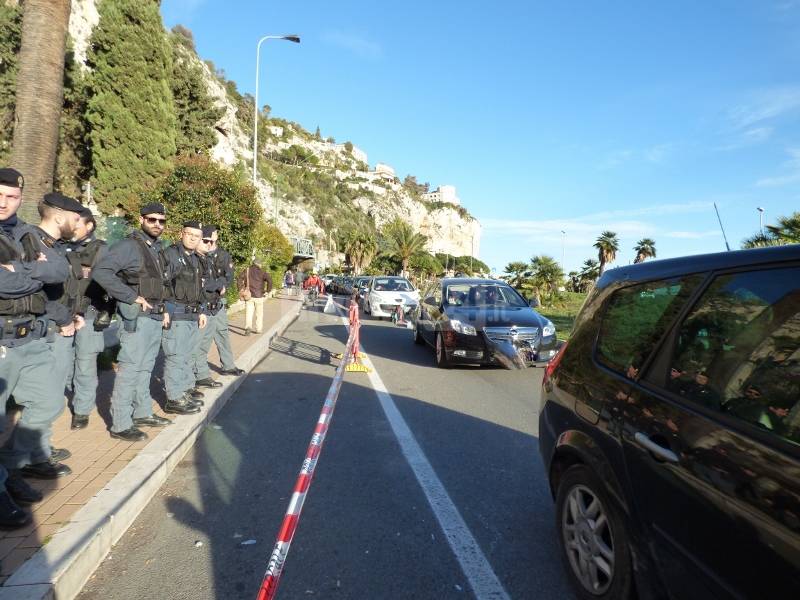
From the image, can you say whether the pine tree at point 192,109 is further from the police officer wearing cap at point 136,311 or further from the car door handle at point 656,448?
the car door handle at point 656,448

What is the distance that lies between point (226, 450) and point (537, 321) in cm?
520

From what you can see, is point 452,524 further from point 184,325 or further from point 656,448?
point 184,325

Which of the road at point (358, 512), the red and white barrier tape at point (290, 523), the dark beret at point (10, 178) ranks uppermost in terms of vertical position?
the dark beret at point (10, 178)

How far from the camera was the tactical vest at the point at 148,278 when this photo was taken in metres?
4.23

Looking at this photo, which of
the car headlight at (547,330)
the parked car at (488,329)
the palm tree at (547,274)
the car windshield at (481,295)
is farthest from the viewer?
the palm tree at (547,274)

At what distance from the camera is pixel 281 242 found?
28703 millimetres

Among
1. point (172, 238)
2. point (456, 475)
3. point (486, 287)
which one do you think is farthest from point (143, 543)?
point (172, 238)

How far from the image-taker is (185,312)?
5.21 meters

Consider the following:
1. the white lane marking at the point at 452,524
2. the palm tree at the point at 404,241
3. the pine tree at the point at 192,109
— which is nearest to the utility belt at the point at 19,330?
the white lane marking at the point at 452,524

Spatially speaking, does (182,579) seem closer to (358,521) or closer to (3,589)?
(3,589)

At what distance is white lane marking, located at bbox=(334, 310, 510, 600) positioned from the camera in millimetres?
2537

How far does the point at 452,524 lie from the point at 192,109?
3009cm

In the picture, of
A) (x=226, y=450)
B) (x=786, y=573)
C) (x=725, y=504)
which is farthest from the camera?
(x=226, y=450)

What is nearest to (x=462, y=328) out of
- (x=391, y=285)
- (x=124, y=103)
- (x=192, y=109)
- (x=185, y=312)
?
(x=185, y=312)
